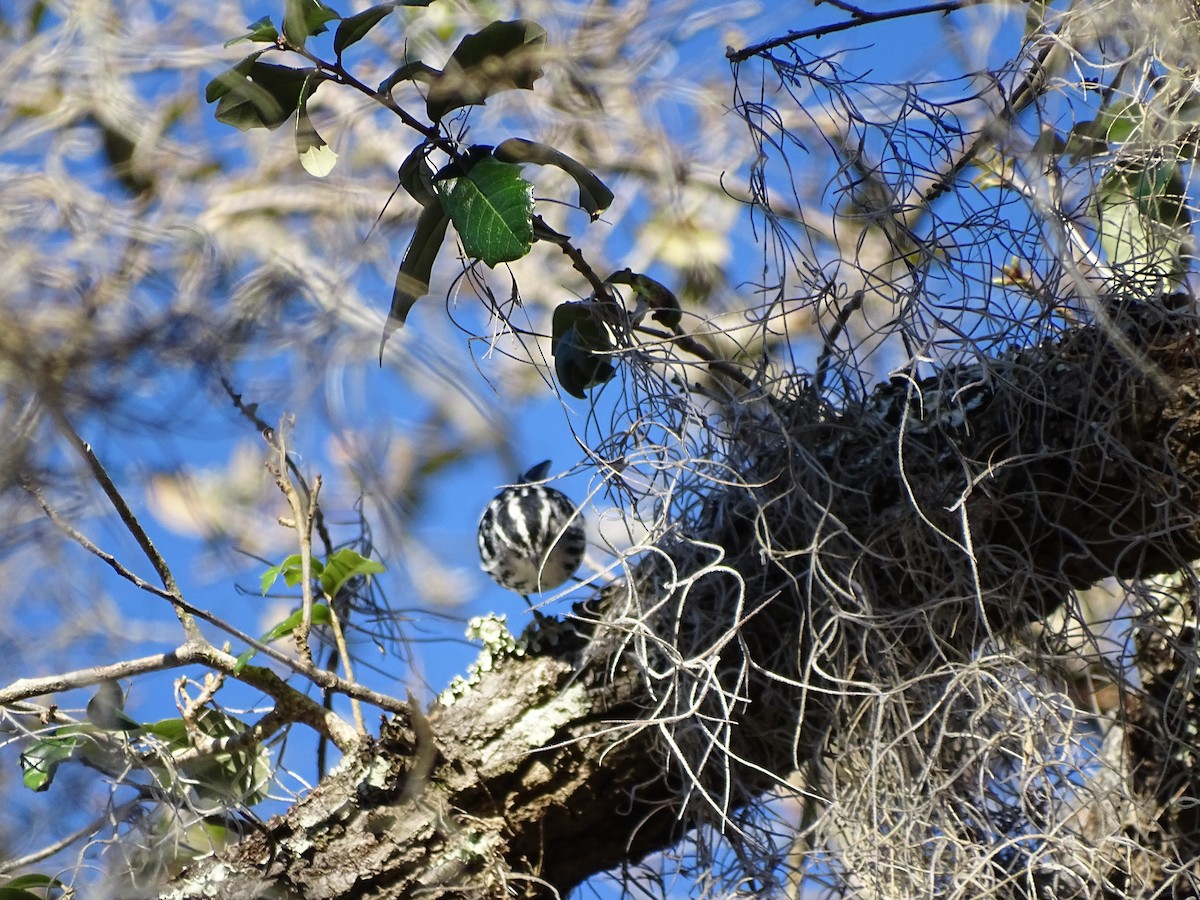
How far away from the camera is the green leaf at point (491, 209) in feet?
3.66

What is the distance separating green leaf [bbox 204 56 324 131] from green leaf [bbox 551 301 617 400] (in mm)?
354

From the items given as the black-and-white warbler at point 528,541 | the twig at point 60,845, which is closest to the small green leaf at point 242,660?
the twig at point 60,845

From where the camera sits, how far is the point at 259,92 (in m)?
1.17

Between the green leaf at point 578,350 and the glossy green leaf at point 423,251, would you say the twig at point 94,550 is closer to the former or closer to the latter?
the glossy green leaf at point 423,251

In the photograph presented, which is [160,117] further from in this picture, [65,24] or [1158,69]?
[1158,69]

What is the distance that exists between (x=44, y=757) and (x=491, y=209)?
0.78m

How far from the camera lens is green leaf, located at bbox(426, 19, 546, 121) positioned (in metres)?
1.18

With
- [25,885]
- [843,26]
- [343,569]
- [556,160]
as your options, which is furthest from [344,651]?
[843,26]

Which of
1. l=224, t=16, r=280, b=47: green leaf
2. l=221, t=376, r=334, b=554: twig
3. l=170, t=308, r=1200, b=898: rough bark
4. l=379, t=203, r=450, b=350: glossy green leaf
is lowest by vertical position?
l=170, t=308, r=1200, b=898: rough bark

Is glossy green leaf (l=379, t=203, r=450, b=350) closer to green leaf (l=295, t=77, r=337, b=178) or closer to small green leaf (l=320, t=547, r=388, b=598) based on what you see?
green leaf (l=295, t=77, r=337, b=178)

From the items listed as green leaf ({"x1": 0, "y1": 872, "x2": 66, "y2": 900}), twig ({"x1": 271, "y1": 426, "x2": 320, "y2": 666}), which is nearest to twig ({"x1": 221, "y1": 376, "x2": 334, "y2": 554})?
twig ({"x1": 271, "y1": 426, "x2": 320, "y2": 666})

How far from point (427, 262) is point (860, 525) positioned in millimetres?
531

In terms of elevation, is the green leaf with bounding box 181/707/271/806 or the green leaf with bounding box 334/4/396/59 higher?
the green leaf with bounding box 334/4/396/59

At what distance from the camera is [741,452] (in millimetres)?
1263
